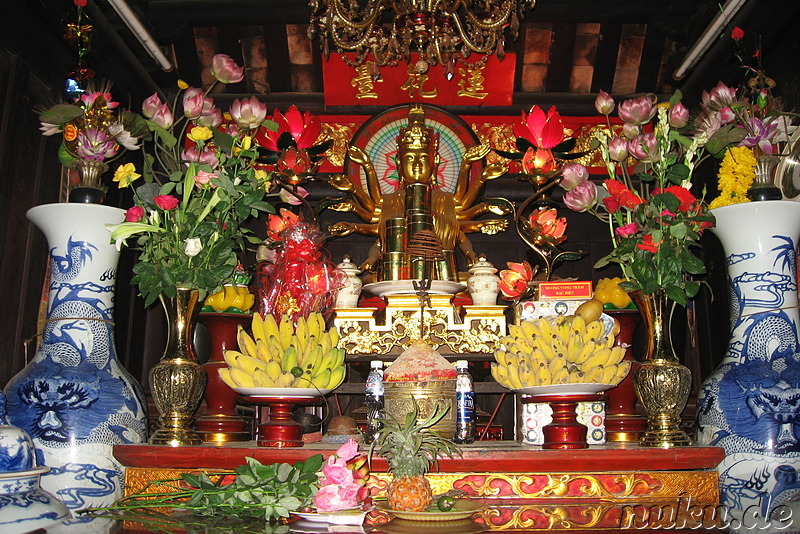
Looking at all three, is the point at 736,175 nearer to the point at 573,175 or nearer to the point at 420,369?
the point at 573,175

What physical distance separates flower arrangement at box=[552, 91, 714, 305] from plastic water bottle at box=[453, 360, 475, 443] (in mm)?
527

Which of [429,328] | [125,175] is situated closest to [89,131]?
[125,175]

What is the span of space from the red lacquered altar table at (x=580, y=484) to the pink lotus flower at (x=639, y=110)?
0.97 metres

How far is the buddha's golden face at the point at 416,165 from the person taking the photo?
292cm

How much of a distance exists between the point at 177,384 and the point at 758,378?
1.54 metres

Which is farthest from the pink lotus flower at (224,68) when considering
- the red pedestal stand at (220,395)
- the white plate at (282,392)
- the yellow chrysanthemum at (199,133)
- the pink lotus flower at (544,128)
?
the pink lotus flower at (544,128)

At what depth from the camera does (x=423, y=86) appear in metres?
3.67

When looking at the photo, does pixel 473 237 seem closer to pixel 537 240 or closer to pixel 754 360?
pixel 537 240

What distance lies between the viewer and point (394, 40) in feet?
8.26

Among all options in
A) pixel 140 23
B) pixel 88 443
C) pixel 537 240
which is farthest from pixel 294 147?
pixel 88 443

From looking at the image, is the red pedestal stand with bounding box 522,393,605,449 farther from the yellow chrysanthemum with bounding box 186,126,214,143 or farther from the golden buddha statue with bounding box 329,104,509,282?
the yellow chrysanthemum with bounding box 186,126,214,143

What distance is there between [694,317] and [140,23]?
9.17 feet

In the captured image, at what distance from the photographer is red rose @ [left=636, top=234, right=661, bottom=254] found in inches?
77.6

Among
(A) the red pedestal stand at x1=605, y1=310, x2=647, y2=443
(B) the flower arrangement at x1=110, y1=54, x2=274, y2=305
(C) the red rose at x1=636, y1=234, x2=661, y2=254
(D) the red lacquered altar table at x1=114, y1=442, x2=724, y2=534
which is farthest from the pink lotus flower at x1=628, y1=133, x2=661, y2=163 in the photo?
(B) the flower arrangement at x1=110, y1=54, x2=274, y2=305
